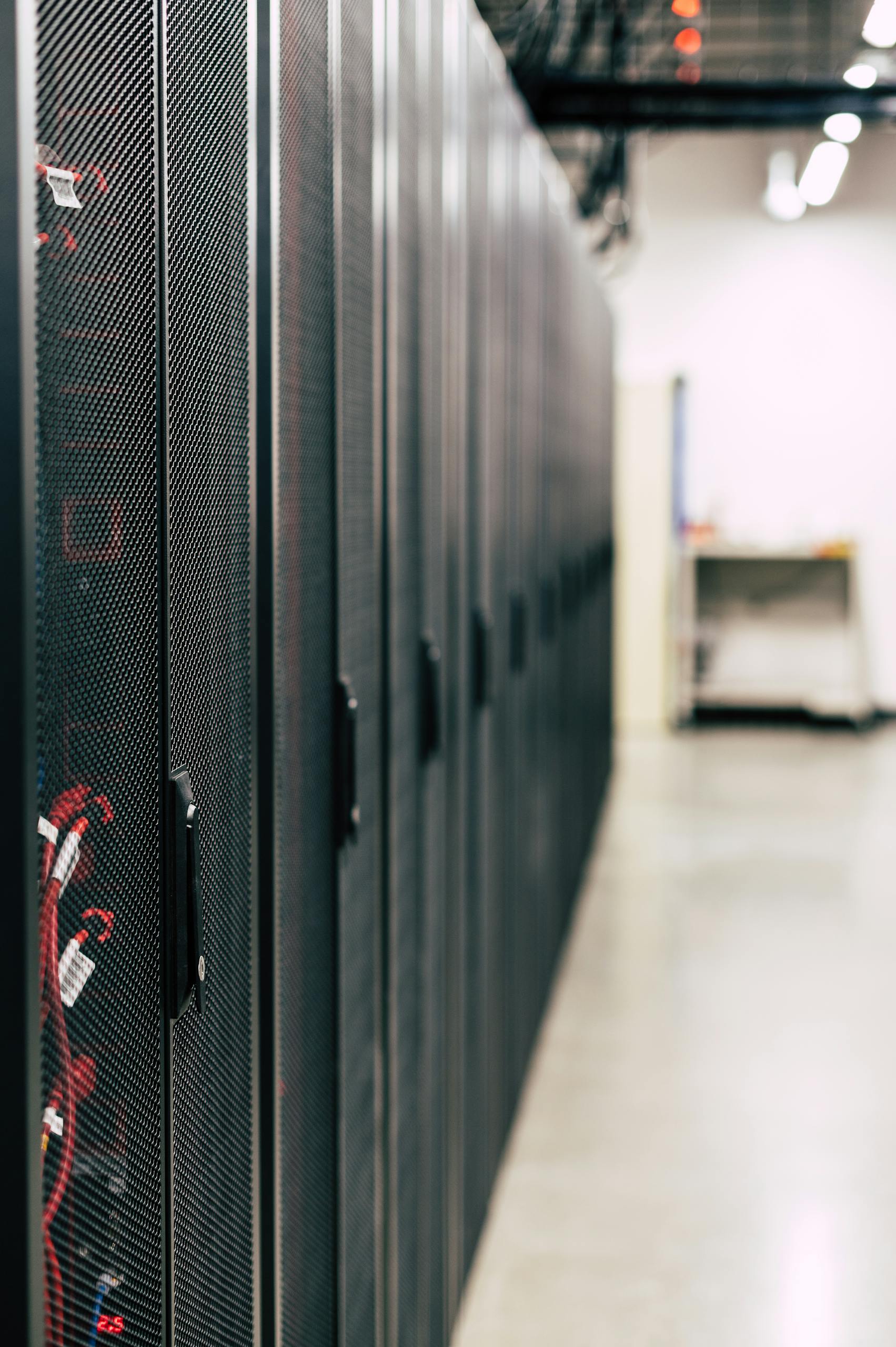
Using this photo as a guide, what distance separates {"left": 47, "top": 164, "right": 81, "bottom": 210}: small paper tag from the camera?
77cm

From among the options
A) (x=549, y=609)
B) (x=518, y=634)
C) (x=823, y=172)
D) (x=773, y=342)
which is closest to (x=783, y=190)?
(x=823, y=172)

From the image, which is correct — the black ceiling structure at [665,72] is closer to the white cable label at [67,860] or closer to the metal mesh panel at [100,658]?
the metal mesh panel at [100,658]

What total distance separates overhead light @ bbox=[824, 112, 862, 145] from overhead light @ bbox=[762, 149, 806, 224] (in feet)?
7.16

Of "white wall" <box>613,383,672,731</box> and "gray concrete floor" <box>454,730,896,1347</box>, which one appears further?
"white wall" <box>613,383,672,731</box>

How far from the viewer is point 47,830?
79cm

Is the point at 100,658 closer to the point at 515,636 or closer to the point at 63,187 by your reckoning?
the point at 63,187

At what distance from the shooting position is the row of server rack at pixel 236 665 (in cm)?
77

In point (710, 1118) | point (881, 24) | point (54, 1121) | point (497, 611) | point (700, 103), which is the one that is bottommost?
point (710, 1118)

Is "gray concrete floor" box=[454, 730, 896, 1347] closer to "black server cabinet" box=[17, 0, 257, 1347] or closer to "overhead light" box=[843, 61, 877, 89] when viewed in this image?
"black server cabinet" box=[17, 0, 257, 1347]

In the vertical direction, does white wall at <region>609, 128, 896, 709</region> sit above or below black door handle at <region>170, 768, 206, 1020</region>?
above

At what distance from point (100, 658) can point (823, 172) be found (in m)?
8.33

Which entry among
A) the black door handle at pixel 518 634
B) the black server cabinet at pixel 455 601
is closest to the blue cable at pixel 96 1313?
the black server cabinet at pixel 455 601

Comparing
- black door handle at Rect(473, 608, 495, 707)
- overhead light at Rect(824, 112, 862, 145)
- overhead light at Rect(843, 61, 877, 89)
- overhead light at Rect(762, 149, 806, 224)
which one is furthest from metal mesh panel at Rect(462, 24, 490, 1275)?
overhead light at Rect(762, 149, 806, 224)

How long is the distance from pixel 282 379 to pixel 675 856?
475cm
